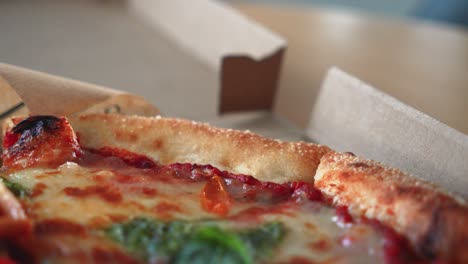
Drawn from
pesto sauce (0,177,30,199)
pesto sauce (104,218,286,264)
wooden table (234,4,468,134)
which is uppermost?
pesto sauce (104,218,286,264)

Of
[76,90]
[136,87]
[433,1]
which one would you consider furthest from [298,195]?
[433,1]

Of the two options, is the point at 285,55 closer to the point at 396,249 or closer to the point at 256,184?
the point at 256,184

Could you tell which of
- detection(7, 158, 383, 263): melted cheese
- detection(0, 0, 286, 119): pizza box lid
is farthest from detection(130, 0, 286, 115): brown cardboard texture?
detection(7, 158, 383, 263): melted cheese

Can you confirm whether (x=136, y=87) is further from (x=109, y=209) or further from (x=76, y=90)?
(x=109, y=209)

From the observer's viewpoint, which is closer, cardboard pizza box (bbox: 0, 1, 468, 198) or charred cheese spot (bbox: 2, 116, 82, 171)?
charred cheese spot (bbox: 2, 116, 82, 171)

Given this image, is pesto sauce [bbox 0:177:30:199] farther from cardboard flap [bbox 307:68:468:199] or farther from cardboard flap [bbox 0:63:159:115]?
cardboard flap [bbox 307:68:468:199]

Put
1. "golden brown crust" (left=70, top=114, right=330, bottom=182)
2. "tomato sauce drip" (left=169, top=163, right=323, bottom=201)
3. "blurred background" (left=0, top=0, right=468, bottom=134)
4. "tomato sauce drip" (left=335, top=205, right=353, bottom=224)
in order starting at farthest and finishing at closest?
"blurred background" (left=0, top=0, right=468, bottom=134)
"golden brown crust" (left=70, top=114, right=330, bottom=182)
"tomato sauce drip" (left=169, top=163, right=323, bottom=201)
"tomato sauce drip" (left=335, top=205, right=353, bottom=224)

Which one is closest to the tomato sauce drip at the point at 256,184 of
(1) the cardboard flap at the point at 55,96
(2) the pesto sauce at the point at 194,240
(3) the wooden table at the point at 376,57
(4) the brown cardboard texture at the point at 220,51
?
(2) the pesto sauce at the point at 194,240
